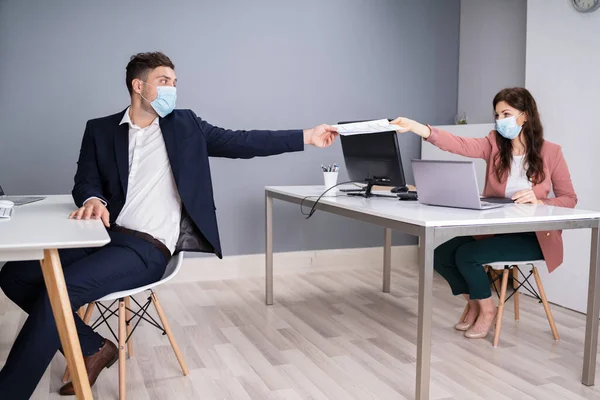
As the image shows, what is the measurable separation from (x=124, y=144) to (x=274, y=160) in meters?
1.93

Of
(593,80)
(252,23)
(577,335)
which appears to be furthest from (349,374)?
(252,23)

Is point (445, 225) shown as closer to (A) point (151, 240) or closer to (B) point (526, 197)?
(B) point (526, 197)

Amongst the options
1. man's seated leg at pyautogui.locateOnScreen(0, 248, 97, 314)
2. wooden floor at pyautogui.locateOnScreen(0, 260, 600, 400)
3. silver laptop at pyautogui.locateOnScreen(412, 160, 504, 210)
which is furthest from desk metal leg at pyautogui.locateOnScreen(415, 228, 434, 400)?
man's seated leg at pyautogui.locateOnScreen(0, 248, 97, 314)

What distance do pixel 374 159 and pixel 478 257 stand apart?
654 millimetres

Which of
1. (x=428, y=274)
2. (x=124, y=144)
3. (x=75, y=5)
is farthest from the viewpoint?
(x=75, y=5)

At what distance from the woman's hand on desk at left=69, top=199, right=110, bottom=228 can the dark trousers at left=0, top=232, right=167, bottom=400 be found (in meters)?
0.12

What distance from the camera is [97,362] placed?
214 centimetres

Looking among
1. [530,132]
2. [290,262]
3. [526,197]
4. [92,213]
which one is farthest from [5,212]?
[290,262]

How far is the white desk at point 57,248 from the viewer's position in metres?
1.47

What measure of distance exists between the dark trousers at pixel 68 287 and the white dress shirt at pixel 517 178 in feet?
5.50

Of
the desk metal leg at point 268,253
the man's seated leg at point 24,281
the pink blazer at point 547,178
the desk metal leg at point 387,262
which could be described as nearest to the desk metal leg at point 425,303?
the pink blazer at point 547,178

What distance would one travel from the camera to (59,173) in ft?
12.0

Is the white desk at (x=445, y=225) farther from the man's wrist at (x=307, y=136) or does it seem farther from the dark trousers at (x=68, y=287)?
the dark trousers at (x=68, y=287)

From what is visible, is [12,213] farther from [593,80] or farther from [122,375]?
[593,80]
